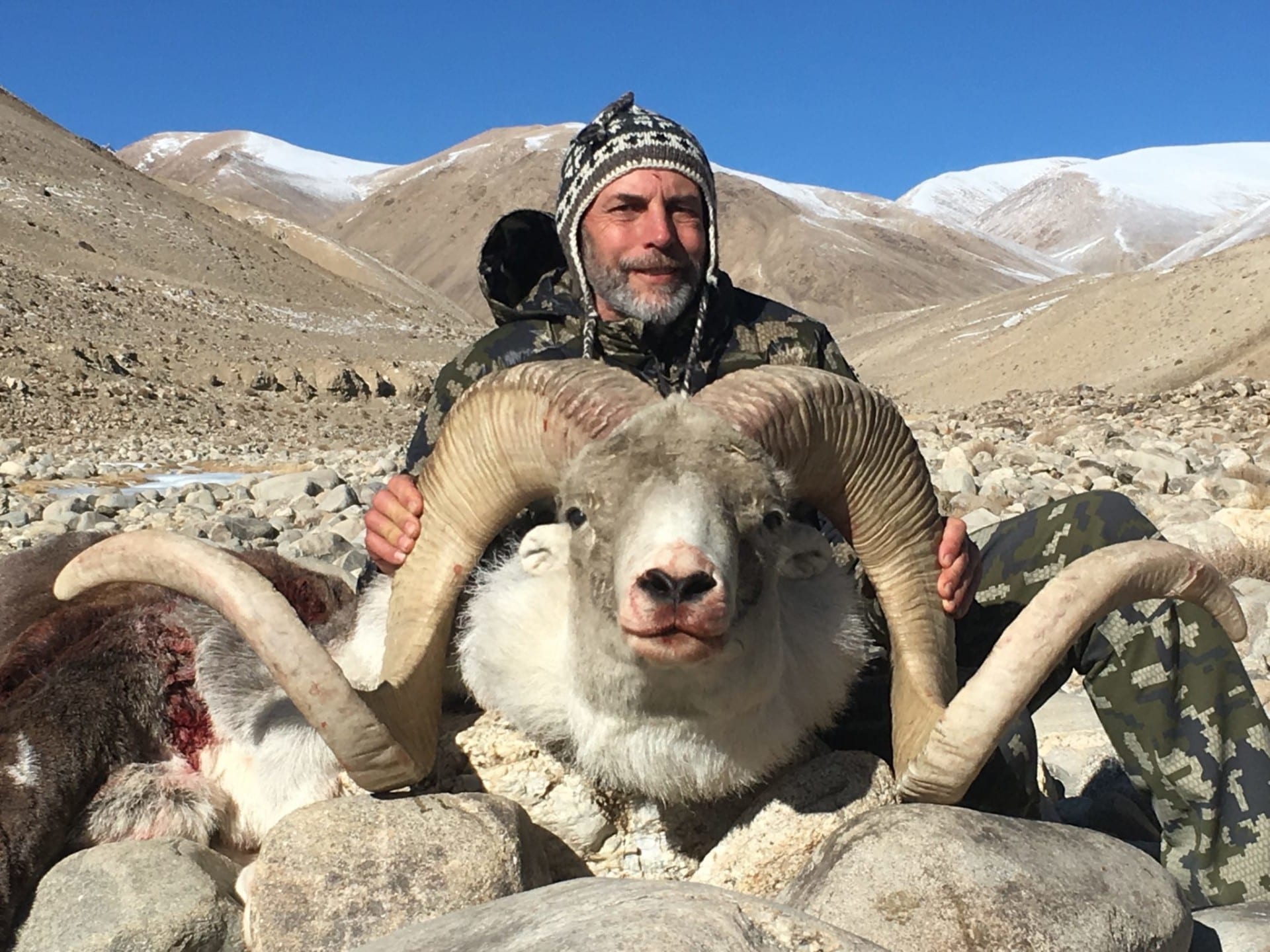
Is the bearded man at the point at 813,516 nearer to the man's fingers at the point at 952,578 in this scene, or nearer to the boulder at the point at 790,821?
the man's fingers at the point at 952,578

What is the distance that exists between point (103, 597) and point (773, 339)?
9.23ft

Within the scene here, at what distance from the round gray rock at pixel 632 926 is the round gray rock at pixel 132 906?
3.21ft

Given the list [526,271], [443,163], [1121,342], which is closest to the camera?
[526,271]

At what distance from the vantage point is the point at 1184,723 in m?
4.29

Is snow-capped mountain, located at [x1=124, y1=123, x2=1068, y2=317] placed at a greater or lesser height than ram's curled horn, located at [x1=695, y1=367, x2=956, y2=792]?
greater

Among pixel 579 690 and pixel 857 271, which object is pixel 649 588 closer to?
pixel 579 690

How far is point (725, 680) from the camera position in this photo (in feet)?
11.4

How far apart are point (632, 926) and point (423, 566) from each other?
73.0 inches

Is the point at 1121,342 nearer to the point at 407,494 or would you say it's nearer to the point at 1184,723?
the point at 1184,723

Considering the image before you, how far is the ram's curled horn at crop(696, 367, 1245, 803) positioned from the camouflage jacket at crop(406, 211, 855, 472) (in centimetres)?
102

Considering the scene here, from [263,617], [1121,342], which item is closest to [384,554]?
[263,617]

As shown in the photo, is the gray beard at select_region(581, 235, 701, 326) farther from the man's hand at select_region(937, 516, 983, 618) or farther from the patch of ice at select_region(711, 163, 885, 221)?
the patch of ice at select_region(711, 163, 885, 221)

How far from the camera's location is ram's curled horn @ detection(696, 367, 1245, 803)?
3477 millimetres

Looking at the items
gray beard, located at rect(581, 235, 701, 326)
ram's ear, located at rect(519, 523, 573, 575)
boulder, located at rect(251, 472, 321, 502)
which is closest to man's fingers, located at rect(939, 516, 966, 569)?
ram's ear, located at rect(519, 523, 573, 575)
